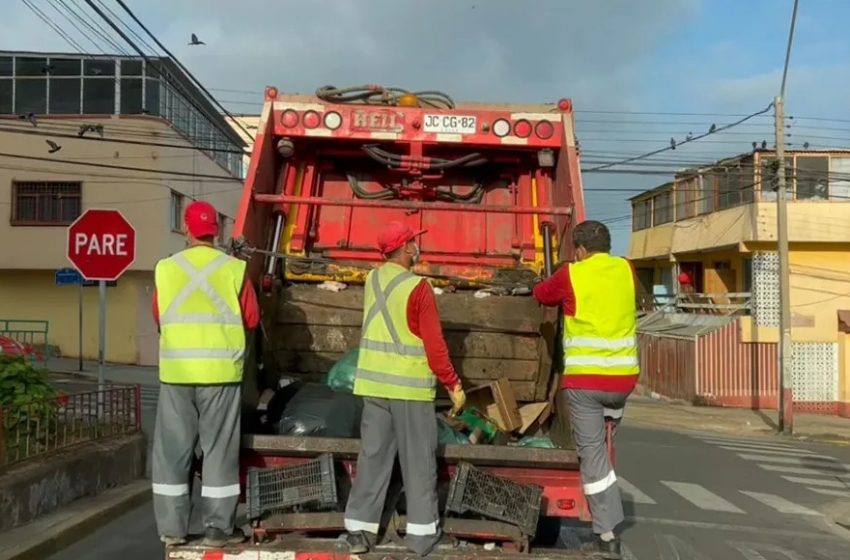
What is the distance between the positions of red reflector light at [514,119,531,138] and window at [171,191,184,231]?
23.5 meters

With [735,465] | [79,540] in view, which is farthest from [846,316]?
[79,540]

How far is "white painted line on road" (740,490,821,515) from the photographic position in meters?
9.05

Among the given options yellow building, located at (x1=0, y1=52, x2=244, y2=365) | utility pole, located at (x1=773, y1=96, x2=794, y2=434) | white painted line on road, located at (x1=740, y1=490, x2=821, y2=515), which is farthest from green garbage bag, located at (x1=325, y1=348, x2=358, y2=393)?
yellow building, located at (x1=0, y1=52, x2=244, y2=365)

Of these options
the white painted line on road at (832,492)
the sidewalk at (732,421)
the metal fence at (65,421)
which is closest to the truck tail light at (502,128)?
the metal fence at (65,421)

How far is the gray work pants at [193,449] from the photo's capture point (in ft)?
12.7

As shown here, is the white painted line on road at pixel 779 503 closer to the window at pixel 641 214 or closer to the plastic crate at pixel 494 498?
the plastic crate at pixel 494 498

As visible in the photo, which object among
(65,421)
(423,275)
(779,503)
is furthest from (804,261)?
(65,421)

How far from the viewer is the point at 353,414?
14.6ft

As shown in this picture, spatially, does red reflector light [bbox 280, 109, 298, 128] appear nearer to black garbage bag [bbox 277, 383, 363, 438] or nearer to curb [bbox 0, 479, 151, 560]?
black garbage bag [bbox 277, 383, 363, 438]

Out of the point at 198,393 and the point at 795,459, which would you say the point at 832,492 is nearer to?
the point at 795,459

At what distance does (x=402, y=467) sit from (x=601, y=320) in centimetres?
120

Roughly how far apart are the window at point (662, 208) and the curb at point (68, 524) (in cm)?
2818

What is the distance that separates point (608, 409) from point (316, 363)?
6.04 feet

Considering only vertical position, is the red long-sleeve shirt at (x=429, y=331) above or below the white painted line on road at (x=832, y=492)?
above
